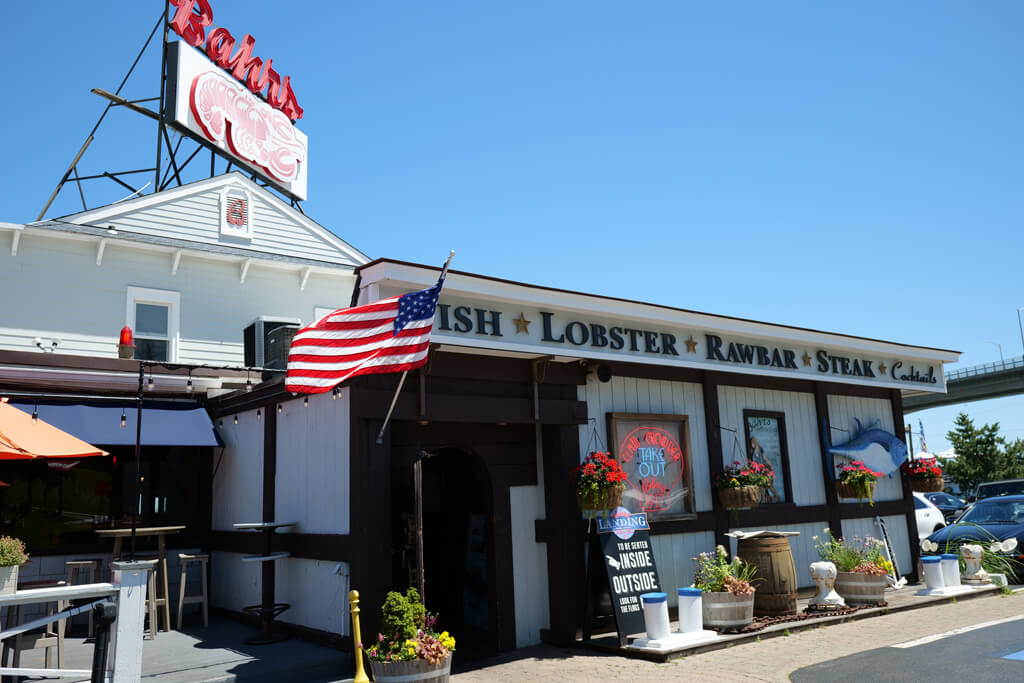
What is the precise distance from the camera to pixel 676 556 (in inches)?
416

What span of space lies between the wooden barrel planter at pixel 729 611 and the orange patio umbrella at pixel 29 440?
698 centimetres

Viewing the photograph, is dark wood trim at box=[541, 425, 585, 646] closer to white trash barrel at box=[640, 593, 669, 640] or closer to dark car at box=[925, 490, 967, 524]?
white trash barrel at box=[640, 593, 669, 640]

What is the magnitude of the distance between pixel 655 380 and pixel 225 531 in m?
6.62

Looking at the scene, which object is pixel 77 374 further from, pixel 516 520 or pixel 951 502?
pixel 951 502

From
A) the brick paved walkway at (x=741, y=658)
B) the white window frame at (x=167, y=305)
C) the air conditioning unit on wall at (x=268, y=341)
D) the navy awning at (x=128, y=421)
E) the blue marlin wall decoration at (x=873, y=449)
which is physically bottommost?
the brick paved walkway at (x=741, y=658)

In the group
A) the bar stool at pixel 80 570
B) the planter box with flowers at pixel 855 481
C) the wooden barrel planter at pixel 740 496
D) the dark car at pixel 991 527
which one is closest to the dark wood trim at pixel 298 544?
the bar stool at pixel 80 570

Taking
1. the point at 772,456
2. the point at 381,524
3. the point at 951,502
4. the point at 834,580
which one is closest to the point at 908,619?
the point at 834,580

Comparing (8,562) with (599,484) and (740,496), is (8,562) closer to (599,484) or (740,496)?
(599,484)

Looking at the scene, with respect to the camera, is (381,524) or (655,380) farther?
(655,380)

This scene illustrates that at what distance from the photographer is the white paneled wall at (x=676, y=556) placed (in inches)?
408

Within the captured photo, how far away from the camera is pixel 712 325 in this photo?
1113cm

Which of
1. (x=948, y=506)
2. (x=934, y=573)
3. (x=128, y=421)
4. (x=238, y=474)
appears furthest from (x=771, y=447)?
(x=948, y=506)

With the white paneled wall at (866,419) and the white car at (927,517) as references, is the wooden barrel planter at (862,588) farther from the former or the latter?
the white car at (927,517)

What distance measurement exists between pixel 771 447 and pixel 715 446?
1523mm
